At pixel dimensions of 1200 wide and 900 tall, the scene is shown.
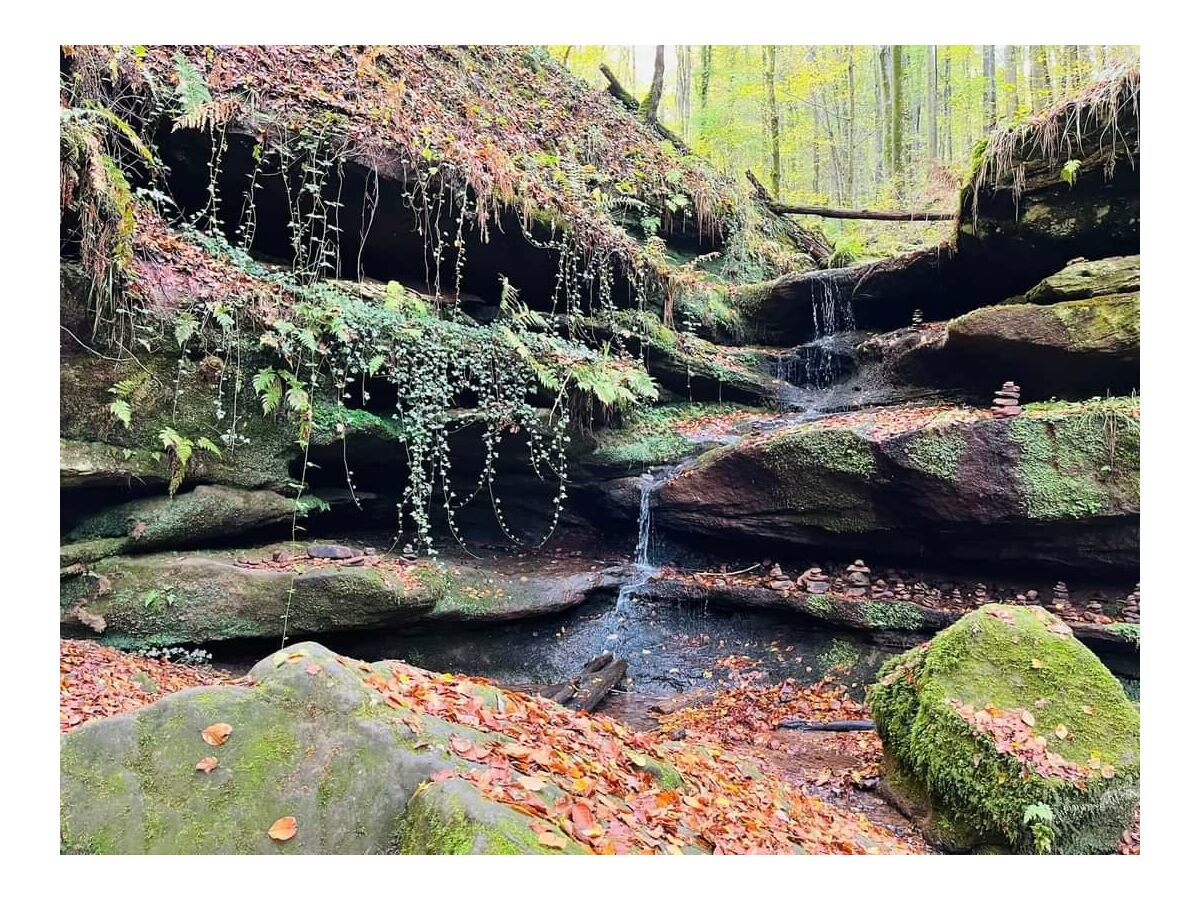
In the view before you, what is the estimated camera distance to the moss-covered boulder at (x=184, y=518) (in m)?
4.79

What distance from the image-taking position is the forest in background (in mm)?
8477

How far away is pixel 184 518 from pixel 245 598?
782mm

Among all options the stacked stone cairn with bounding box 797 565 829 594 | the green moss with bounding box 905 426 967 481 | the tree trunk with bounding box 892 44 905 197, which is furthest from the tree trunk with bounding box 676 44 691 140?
the stacked stone cairn with bounding box 797 565 829 594

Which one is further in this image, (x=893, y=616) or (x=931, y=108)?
(x=931, y=108)

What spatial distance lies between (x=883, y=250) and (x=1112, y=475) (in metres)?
7.00

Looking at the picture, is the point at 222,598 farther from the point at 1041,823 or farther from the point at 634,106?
the point at 634,106

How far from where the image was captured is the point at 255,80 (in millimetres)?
5309

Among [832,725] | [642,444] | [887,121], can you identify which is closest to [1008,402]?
[832,725]

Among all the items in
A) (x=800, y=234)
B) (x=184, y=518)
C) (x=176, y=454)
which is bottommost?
(x=184, y=518)

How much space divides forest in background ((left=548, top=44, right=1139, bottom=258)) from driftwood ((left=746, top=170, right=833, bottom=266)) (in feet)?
1.74

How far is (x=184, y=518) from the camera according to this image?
4984 millimetres

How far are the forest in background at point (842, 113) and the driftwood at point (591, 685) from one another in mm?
6470

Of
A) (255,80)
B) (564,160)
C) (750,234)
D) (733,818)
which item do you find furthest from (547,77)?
(733,818)

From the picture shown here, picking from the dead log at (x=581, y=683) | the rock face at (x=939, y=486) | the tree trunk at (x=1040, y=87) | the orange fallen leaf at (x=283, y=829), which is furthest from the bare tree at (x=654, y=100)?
the orange fallen leaf at (x=283, y=829)
